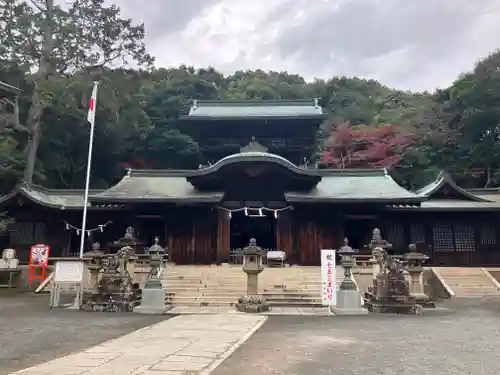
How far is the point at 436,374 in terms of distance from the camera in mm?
5918

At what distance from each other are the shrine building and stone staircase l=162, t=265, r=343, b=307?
3.35 metres

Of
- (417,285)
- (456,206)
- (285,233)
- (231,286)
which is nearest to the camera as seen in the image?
(417,285)

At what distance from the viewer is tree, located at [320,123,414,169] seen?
128 ft

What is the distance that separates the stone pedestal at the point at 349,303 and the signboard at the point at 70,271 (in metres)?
8.26

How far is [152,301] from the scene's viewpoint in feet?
43.3

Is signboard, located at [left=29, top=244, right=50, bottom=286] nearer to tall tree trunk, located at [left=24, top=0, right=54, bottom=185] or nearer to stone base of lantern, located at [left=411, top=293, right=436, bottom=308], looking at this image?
tall tree trunk, located at [left=24, top=0, right=54, bottom=185]

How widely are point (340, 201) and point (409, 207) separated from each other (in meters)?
4.92

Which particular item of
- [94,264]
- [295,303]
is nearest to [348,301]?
[295,303]

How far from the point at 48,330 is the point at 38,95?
26034mm

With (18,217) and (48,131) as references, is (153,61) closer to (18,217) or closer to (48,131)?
(48,131)

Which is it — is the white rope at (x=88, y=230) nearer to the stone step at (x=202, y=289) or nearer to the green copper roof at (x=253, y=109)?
the stone step at (x=202, y=289)

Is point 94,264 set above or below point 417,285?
above

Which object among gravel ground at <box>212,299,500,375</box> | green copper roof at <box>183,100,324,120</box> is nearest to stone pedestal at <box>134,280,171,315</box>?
gravel ground at <box>212,299,500,375</box>

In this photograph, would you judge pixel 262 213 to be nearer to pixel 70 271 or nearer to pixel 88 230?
pixel 88 230
